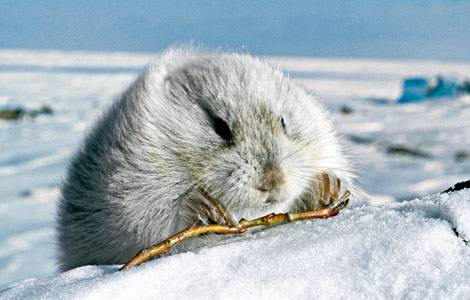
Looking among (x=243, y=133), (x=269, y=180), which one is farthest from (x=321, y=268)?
(x=243, y=133)

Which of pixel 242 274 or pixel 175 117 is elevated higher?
pixel 175 117

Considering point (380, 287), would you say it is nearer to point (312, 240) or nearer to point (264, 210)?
point (312, 240)

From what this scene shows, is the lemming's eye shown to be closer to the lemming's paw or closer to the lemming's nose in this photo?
the lemming's nose

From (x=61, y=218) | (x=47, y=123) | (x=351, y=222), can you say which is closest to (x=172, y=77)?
(x=61, y=218)

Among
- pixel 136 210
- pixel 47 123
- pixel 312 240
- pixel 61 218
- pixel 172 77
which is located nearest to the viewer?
pixel 312 240

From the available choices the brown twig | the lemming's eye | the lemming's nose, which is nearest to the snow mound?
the brown twig
